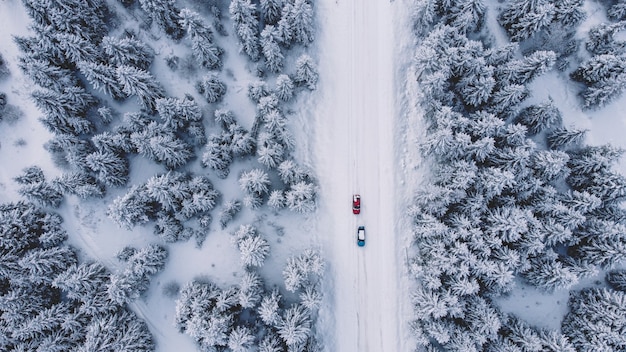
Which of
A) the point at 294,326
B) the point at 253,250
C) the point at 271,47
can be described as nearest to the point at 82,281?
the point at 253,250

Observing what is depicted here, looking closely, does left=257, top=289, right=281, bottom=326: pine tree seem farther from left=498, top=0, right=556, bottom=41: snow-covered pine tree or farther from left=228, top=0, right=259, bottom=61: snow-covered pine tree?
left=498, top=0, right=556, bottom=41: snow-covered pine tree

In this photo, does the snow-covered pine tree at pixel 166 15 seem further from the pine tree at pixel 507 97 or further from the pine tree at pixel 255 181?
the pine tree at pixel 507 97

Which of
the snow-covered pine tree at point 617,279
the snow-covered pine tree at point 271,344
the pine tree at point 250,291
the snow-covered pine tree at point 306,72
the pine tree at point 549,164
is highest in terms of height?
the snow-covered pine tree at point 306,72

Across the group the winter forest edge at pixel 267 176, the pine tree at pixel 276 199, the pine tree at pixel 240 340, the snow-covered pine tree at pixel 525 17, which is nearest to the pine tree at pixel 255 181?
the winter forest edge at pixel 267 176

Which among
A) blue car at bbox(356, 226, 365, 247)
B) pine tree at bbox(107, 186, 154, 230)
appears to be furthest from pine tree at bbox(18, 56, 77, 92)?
blue car at bbox(356, 226, 365, 247)

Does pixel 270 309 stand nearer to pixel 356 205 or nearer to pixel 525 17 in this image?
pixel 356 205
